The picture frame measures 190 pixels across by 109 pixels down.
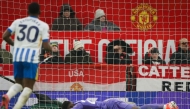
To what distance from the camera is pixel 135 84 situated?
1353 cm

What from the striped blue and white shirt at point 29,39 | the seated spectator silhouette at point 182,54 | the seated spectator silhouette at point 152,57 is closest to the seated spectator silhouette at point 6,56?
the seated spectator silhouette at point 152,57

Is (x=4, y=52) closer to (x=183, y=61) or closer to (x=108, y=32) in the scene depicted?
(x=108, y=32)

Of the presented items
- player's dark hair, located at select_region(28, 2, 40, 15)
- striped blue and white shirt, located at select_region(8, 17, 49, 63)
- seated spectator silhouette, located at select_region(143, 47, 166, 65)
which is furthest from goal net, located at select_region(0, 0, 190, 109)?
player's dark hair, located at select_region(28, 2, 40, 15)

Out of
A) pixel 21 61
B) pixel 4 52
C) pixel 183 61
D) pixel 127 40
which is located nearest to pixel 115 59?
pixel 127 40

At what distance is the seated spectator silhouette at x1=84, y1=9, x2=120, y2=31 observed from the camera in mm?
14527

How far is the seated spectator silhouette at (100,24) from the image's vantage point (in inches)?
572

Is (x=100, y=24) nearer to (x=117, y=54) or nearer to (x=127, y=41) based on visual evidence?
(x=127, y=41)

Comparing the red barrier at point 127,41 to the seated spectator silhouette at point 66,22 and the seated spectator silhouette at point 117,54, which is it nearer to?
the seated spectator silhouette at point 117,54

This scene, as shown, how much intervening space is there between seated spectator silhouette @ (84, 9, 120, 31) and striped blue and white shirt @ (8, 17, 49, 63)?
182 inches

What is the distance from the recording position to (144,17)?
15523 millimetres

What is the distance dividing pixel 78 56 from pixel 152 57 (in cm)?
159

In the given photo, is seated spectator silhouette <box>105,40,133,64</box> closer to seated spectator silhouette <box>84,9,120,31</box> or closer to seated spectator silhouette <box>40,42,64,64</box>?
seated spectator silhouette <box>84,9,120,31</box>

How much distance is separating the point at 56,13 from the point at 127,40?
2097 millimetres

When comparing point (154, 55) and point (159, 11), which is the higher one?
point (159, 11)
